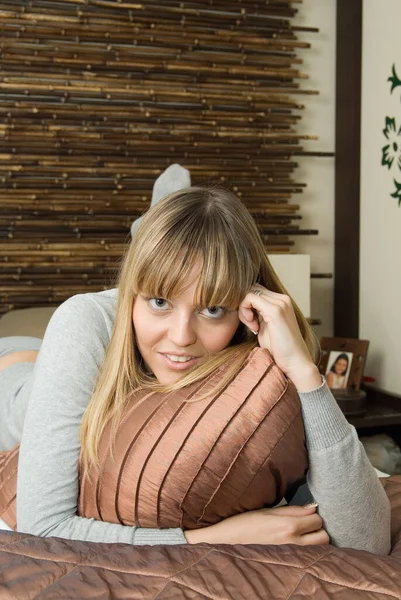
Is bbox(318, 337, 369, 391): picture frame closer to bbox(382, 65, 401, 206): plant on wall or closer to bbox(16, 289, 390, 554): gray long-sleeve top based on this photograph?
bbox(382, 65, 401, 206): plant on wall

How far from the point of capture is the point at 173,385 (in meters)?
1.08

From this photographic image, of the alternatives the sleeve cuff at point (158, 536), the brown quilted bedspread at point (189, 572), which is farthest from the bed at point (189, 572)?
the sleeve cuff at point (158, 536)

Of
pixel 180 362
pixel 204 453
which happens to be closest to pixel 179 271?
pixel 180 362

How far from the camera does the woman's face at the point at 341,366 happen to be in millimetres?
3221

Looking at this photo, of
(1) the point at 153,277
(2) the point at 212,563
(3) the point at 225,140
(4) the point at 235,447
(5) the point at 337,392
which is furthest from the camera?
(3) the point at 225,140

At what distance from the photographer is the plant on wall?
129 inches

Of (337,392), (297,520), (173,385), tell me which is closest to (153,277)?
(173,385)

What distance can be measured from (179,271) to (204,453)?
28 cm

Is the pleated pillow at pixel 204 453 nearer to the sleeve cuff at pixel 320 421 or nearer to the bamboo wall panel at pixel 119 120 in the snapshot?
the sleeve cuff at pixel 320 421

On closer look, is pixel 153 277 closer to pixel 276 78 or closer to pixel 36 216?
pixel 36 216

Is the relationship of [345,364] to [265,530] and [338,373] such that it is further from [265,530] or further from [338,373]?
[265,530]

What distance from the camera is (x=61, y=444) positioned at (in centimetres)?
112

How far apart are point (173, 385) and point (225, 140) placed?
2570mm

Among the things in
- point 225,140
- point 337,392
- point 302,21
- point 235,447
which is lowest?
point 337,392
